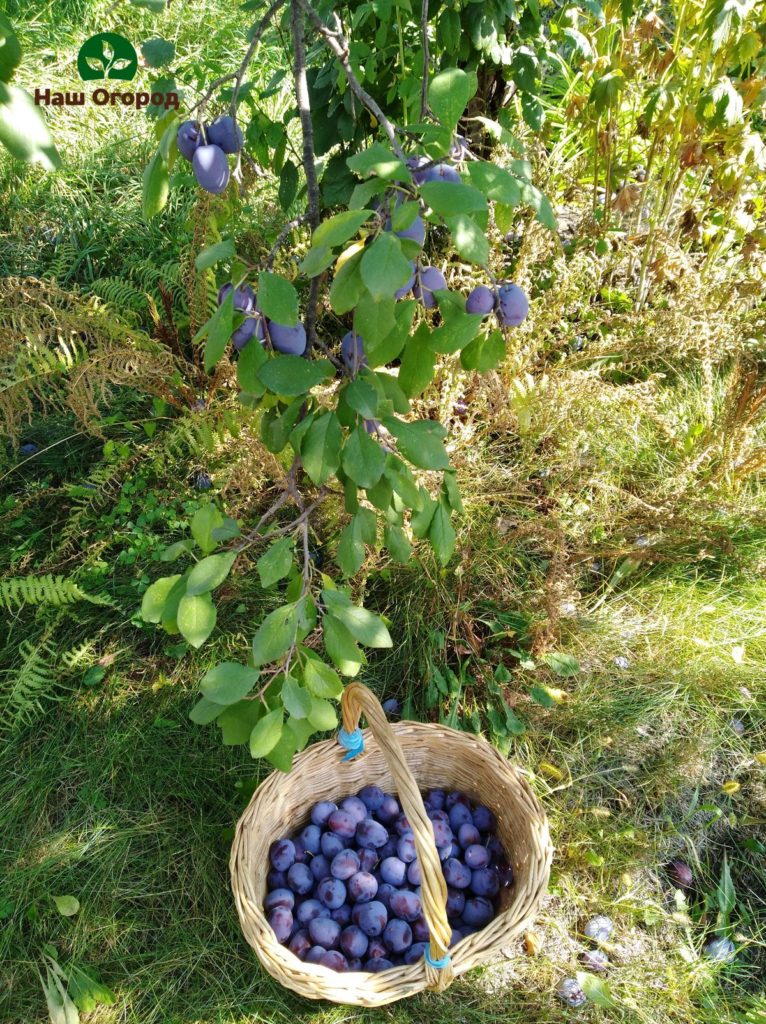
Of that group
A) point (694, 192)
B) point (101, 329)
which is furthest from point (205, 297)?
point (694, 192)

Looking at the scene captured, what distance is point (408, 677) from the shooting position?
78.5 inches

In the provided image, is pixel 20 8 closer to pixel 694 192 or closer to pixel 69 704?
pixel 694 192

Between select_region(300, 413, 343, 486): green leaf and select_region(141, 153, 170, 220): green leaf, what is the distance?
0.98 ft

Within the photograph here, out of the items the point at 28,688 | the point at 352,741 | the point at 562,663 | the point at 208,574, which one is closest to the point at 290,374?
the point at 208,574

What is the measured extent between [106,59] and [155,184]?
2.82 meters

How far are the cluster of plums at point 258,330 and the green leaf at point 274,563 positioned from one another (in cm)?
24

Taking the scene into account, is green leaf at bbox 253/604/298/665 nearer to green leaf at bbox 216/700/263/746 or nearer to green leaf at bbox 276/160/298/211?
green leaf at bbox 216/700/263/746

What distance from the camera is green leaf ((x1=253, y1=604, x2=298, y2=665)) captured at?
0.94 m

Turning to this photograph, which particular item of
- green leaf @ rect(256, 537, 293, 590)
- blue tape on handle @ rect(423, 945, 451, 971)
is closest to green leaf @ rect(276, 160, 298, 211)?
green leaf @ rect(256, 537, 293, 590)

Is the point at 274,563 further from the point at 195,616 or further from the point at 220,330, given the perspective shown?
the point at 220,330

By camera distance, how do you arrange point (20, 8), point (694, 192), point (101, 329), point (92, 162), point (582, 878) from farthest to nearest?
point (20, 8), point (92, 162), point (694, 192), point (101, 329), point (582, 878)

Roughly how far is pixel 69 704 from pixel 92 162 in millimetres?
2429

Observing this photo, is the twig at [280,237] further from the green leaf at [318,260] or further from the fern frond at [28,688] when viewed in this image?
the fern frond at [28,688]

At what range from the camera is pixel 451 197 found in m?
0.68
